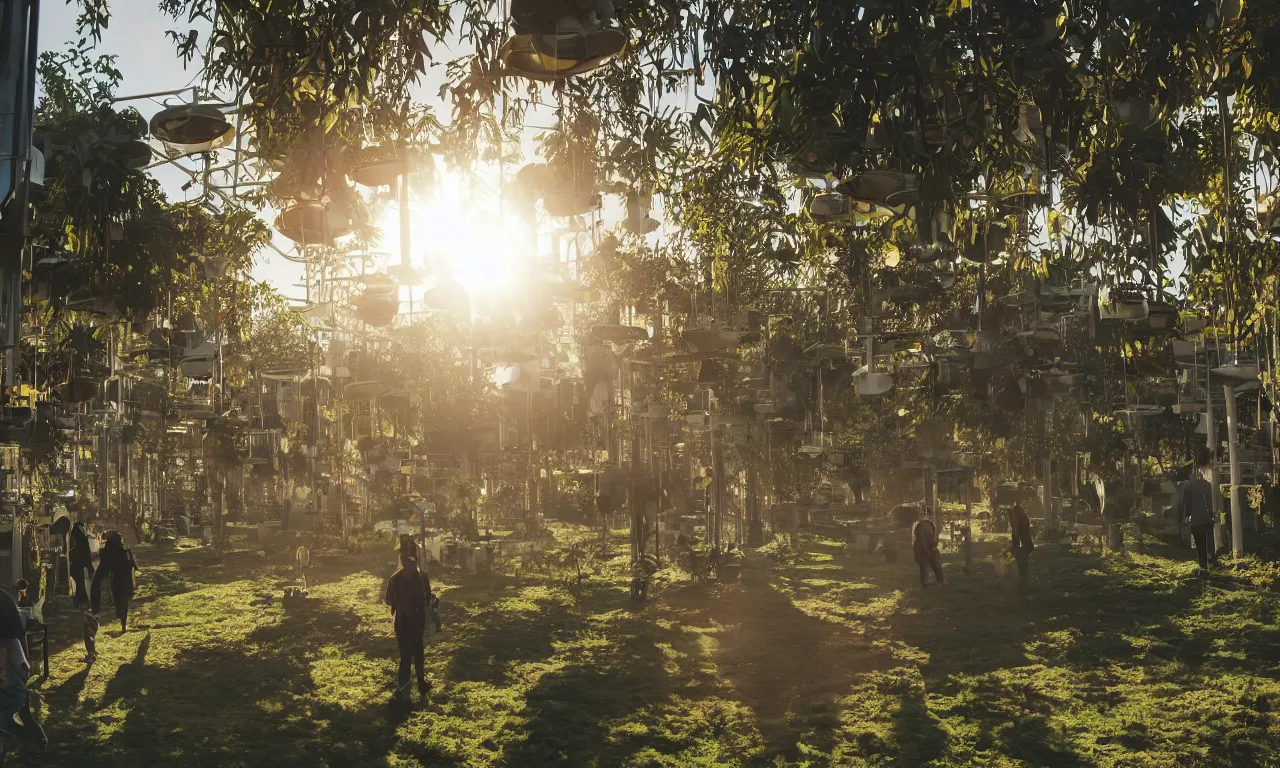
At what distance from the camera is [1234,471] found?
61.3 feet

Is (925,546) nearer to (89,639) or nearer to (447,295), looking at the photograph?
(447,295)

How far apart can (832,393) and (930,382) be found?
6.28 meters

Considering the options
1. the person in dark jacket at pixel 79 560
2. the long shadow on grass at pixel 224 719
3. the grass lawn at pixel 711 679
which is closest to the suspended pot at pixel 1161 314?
the grass lawn at pixel 711 679

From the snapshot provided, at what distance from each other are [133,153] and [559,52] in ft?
19.4

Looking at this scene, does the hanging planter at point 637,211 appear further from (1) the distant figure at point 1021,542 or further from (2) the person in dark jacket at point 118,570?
(1) the distant figure at point 1021,542

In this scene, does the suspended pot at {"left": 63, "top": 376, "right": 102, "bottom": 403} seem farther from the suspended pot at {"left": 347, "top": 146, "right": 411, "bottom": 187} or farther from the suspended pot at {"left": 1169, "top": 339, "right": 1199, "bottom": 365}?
the suspended pot at {"left": 1169, "top": 339, "right": 1199, "bottom": 365}

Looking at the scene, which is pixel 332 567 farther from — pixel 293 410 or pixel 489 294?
pixel 489 294

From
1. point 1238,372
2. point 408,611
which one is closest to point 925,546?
point 1238,372

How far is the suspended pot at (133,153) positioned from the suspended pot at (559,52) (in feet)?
17.5

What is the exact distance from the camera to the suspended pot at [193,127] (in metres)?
7.28

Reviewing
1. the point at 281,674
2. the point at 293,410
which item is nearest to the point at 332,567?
the point at 293,410

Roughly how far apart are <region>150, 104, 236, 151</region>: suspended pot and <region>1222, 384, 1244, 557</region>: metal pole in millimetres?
14696

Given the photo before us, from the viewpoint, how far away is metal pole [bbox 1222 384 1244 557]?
58.9 ft

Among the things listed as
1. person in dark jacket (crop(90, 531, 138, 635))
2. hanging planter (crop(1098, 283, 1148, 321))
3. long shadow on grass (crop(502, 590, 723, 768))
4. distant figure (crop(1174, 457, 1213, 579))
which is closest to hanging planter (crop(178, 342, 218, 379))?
person in dark jacket (crop(90, 531, 138, 635))
